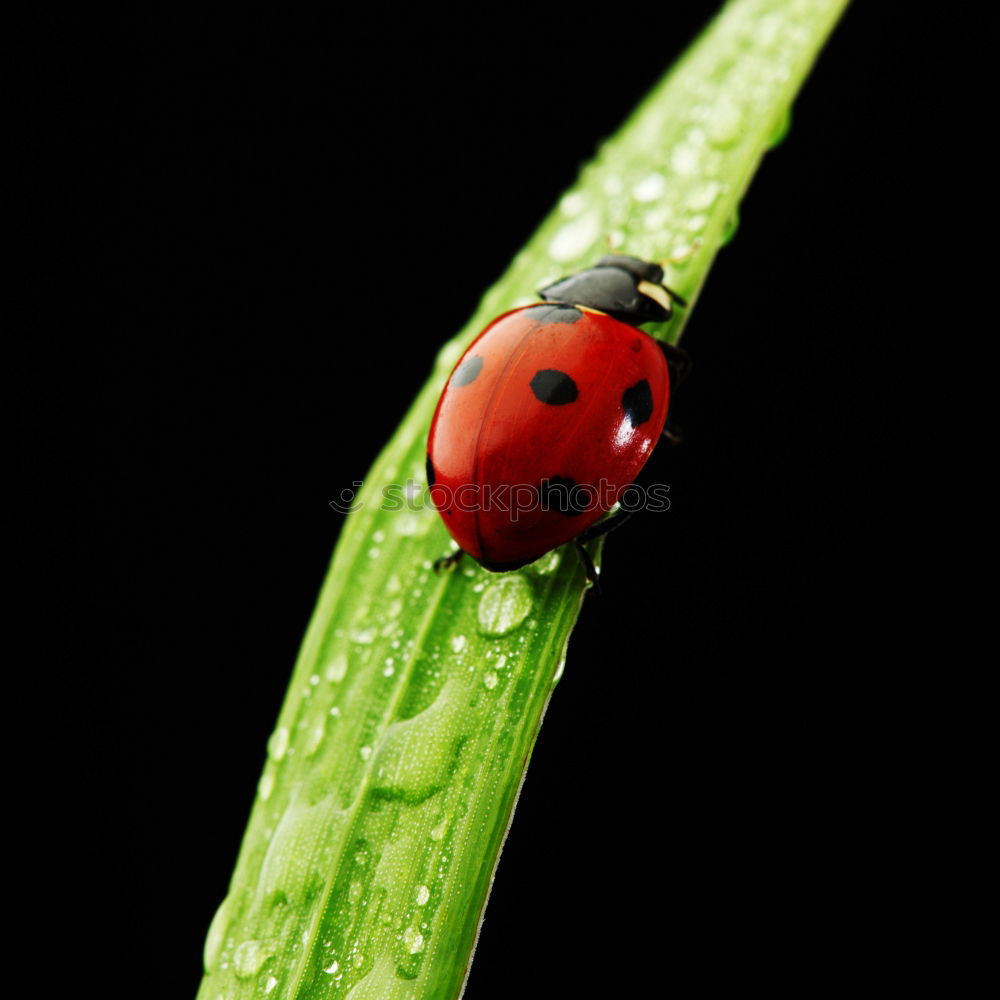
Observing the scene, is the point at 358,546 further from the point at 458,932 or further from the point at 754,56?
the point at 754,56

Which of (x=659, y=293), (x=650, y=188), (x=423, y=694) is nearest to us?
(x=423, y=694)

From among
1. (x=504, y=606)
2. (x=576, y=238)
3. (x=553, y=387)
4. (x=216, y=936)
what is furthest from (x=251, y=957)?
(x=576, y=238)

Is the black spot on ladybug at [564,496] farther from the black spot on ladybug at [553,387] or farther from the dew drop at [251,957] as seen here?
the dew drop at [251,957]

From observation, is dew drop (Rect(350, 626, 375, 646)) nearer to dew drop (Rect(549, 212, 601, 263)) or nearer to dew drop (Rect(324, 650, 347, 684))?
dew drop (Rect(324, 650, 347, 684))

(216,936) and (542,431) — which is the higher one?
(542,431)

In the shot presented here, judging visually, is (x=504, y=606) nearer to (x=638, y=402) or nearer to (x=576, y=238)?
(x=638, y=402)

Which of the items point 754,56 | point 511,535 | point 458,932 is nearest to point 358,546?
point 511,535

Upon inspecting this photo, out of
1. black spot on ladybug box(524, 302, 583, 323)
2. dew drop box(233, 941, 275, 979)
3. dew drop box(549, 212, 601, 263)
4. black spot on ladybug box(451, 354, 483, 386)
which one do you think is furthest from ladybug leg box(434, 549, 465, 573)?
dew drop box(549, 212, 601, 263)
